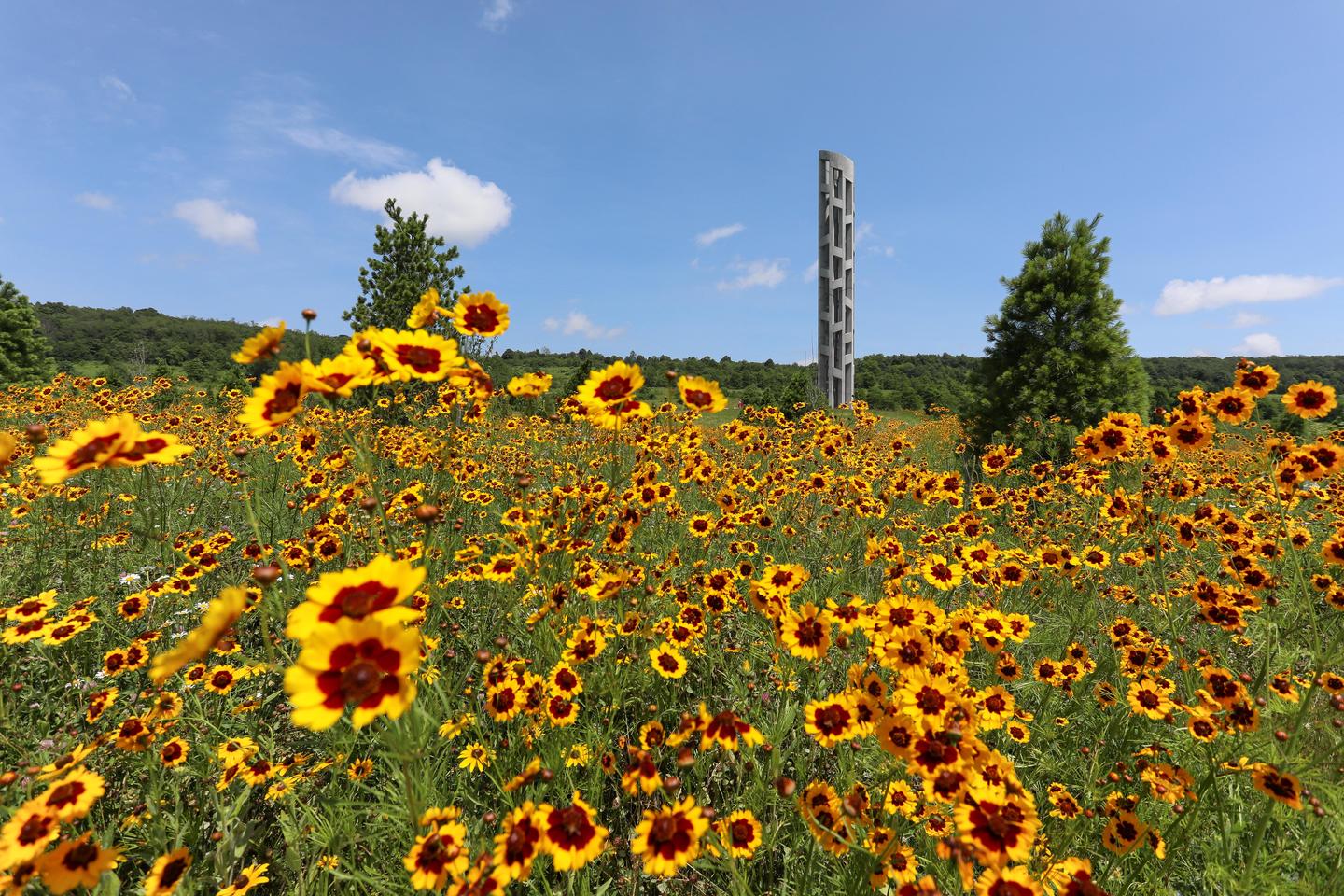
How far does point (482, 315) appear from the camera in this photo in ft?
7.50

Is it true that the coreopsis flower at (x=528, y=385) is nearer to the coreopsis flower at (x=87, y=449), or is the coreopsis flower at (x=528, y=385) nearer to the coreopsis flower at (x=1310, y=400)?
the coreopsis flower at (x=87, y=449)

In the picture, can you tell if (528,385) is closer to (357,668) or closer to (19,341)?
(357,668)

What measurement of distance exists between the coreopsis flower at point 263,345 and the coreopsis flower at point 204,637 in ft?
3.12

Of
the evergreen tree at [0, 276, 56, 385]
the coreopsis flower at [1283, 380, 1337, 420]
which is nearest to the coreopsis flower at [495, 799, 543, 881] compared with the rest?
the coreopsis flower at [1283, 380, 1337, 420]

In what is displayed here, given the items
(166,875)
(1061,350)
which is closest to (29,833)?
(166,875)

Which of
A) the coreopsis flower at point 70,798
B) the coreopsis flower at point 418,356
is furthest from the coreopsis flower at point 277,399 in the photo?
the coreopsis flower at point 70,798

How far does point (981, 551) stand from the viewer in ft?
10.3

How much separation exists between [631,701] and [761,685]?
2.57 ft

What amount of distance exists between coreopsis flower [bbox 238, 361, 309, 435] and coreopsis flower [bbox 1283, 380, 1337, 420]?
166 inches

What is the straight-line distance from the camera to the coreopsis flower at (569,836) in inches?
50.9

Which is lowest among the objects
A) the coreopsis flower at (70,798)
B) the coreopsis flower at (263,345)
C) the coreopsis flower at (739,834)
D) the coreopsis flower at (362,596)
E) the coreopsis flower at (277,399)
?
the coreopsis flower at (739,834)

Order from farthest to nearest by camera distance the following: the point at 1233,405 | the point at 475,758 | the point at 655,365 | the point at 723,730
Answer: the point at 655,365 → the point at 1233,405 → the point at 475,758 → the point at 723,730

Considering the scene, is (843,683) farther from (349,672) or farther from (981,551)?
(349,672)

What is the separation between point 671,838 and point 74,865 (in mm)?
1249
